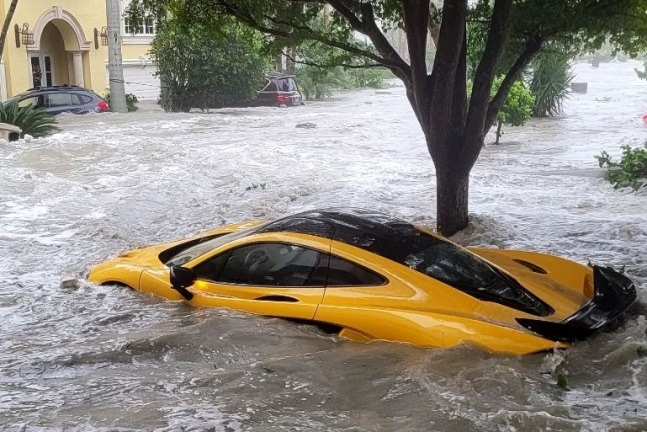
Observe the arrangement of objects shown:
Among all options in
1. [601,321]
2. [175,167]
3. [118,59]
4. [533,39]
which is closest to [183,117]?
[118,59]

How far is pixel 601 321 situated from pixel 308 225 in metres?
2.11

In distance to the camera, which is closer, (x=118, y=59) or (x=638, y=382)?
(x=638, y=382)

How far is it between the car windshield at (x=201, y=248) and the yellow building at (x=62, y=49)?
21.7 meters

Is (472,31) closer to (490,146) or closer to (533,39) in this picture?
(533,39)

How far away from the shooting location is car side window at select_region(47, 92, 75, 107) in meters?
21.9

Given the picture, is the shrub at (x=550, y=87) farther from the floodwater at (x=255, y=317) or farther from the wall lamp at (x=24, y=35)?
the wall lamp at (x=24, y=35)

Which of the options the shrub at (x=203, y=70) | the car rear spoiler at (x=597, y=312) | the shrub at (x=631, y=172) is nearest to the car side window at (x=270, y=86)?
the shrub at (x=203, y=70)

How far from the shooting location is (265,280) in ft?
18.0

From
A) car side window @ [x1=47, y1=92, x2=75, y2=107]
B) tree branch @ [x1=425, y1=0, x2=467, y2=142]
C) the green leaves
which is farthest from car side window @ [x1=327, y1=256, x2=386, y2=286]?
car side window @ [x1=47, y1=92, x2=75, y2=107]

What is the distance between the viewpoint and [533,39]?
8.94 metres

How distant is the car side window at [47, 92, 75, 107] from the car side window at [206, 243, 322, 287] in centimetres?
1787

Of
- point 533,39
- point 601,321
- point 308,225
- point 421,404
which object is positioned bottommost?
point 421,404

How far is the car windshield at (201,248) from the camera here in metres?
6.01

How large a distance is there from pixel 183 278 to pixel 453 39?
4410 mm
